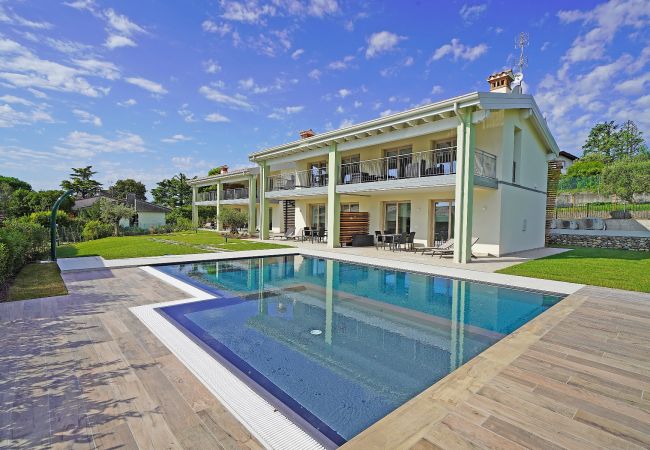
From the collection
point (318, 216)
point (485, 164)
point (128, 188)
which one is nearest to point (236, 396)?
point (485, 164)

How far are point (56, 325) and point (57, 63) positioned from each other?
531 inches

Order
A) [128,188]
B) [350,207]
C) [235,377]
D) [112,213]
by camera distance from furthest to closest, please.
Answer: [128,188], [112,213], [350,207], [235,377]

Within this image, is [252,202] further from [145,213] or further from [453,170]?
[145,213]

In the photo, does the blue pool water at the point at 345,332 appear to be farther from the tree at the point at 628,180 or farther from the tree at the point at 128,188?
the tree at the point at 128,188

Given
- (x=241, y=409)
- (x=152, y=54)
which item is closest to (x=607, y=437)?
(x=241, y=409)

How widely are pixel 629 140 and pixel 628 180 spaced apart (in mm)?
31415

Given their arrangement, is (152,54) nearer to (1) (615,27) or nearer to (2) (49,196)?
(1) (615,27)

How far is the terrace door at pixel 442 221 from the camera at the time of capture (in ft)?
49.7

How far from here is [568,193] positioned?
25.6 m

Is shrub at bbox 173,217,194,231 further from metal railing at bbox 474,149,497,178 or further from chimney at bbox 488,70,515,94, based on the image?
chimney at bbox 488,70,515,94

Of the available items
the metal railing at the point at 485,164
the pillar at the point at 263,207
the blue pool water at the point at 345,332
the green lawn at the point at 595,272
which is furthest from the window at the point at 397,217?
the pillar at the point at 263,207

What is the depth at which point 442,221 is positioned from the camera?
15.5 metres

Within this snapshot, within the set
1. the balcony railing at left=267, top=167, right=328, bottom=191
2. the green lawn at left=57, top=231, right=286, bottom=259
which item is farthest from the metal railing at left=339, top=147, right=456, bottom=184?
the green lawn at left=57, top=231, right=286, bottom=259

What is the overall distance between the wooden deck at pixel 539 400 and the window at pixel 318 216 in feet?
60.7
